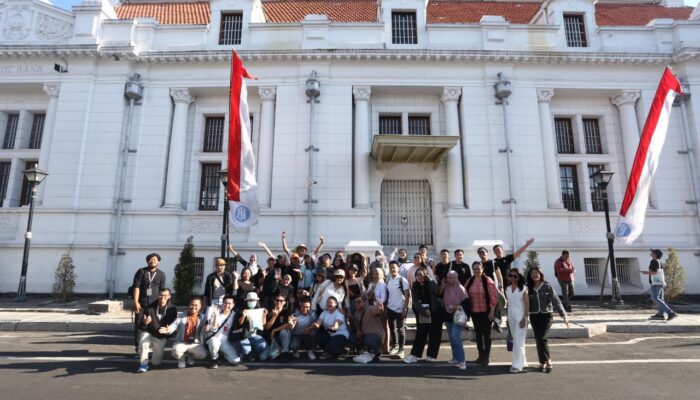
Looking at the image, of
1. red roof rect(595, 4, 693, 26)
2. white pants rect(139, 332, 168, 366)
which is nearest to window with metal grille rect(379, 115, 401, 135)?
red roof rect(595, 4, 693, 26)

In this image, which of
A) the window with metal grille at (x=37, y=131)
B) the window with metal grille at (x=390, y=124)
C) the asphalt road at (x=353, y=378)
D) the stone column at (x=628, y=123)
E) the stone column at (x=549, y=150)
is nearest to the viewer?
the asphalt road at (x=353, y=378)

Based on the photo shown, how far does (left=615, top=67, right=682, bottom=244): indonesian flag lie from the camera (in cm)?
938

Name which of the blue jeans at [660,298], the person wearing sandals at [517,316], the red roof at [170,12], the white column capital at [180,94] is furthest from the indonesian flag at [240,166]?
the blue jeans at [660,298]

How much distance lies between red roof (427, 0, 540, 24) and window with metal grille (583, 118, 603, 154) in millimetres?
6340

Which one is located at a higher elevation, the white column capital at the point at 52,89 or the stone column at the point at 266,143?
the white column capital at the point at 52,89

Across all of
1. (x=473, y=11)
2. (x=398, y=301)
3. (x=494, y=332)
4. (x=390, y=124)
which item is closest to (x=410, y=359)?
(x=398, y=301)

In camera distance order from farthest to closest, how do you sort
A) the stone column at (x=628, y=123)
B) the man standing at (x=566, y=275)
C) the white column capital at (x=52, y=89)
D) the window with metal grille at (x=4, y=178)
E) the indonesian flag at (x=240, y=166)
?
the window with metal grille at (x=4, y=178)
the white column capital at (x=52, y=89)
the stone column at (x=628, y=123)
the man standing at (x=566, y=275)
the indonesian flag at (x=240, y=166)

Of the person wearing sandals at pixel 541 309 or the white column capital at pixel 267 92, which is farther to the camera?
→ the white column capital at pixel 267 92

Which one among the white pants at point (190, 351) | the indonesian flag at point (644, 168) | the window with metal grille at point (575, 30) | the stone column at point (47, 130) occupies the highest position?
the window with metal grille at point (575, 30)

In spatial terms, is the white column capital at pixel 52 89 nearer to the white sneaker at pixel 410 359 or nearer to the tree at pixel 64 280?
the tree at pixel 64 280

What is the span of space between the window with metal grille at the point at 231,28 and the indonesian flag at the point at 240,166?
314 inches

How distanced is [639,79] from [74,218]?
24931mm

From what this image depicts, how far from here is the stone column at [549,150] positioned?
50.1ft

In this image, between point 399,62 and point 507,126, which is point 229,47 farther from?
point 507,126
